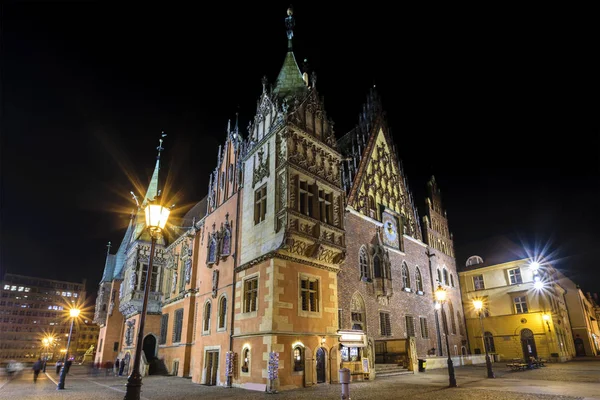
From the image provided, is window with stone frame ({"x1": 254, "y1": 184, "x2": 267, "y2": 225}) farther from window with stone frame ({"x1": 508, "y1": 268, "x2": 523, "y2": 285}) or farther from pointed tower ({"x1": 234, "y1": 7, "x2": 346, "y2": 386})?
window with stone frame ({"x1": 508, "y1": 268, "x2": 523, "y2": 285})

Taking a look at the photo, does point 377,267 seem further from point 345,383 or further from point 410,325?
point 345,383

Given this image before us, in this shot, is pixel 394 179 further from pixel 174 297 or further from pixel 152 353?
pixel 152 353

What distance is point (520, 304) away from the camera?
41.3 metres

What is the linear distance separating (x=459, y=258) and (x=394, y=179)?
20.2 m

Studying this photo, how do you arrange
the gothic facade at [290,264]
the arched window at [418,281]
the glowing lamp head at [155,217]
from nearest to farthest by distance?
the glowing lamp head at [155,217] → the gothic facade at [290,264] → the arched window at [418,281]

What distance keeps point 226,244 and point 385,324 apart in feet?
49.8

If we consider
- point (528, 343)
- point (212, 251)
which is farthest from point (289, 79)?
point (528, 343)

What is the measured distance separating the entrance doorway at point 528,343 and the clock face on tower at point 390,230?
1913 cm

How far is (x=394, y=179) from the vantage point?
122 feet

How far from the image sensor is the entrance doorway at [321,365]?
61.4ft

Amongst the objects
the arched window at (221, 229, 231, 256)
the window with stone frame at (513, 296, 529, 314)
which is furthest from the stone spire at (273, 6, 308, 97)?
the window with stone frame at (513, 296, 529, 314)

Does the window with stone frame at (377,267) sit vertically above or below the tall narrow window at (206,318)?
above

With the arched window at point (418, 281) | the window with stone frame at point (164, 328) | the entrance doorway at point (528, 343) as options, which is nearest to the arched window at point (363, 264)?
the arched window at point (418, 281)

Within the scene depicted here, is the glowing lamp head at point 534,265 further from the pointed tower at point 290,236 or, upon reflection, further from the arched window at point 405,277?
the pointed tower at point 290,236
